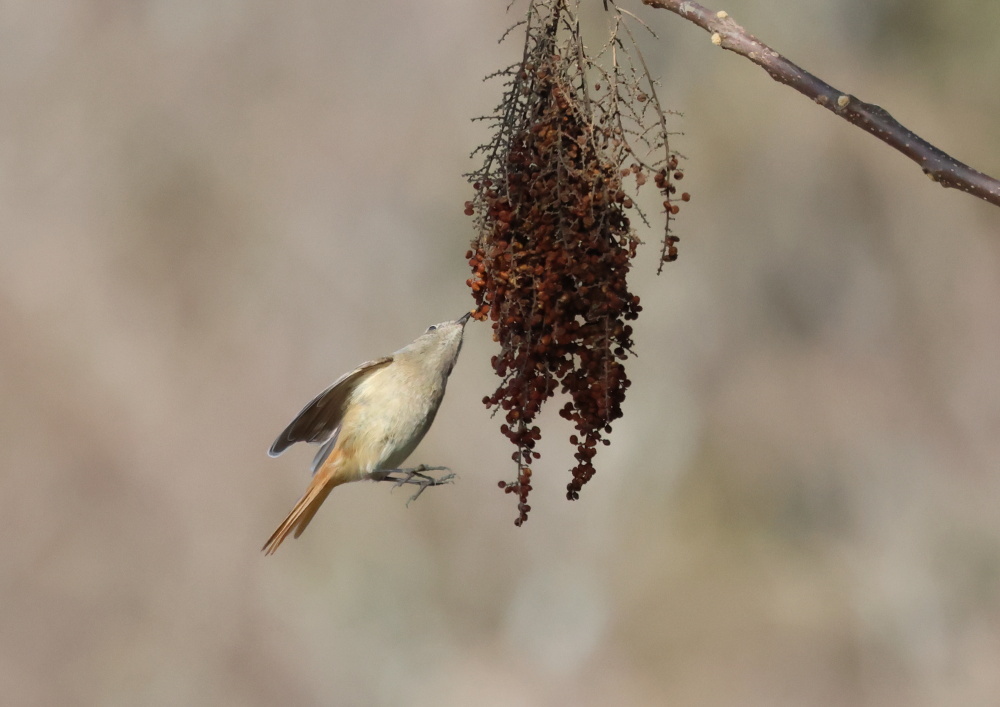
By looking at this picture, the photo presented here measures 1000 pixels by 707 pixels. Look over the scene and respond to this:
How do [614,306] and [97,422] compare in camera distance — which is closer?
[614,306]

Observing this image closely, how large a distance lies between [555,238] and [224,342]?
6763mm

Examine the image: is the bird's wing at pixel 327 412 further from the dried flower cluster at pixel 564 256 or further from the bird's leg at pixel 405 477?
the dried flower cluster at pixel 564 256

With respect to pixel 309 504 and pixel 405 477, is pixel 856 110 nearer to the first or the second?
pixel 405 477

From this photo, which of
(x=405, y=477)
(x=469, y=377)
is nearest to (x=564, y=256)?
(x=405, y=477)

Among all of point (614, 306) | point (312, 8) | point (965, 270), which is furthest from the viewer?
point (312, 8)

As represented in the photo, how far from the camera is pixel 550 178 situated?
2641mm

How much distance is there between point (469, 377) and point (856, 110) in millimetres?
6302

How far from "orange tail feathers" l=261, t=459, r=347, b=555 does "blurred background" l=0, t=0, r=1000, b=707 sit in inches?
157

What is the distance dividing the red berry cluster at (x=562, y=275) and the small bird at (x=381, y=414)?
4.36ft

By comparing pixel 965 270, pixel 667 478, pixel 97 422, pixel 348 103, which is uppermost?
pixel 965 270

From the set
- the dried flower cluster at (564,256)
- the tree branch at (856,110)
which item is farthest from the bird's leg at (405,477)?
the tree branch at (856,110)

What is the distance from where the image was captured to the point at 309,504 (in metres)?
4.01

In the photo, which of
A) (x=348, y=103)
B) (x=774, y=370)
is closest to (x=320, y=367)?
(x=348, y=103)

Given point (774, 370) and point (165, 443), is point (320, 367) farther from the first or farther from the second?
point (774, 370)
